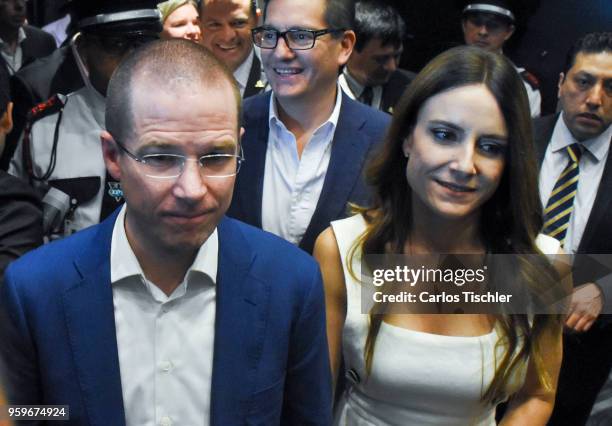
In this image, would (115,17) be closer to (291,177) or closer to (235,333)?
(291,177)

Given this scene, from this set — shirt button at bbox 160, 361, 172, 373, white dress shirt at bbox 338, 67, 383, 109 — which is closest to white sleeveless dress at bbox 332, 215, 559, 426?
shirt button at bbox 160, 361, 172, 373

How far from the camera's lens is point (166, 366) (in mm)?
1179

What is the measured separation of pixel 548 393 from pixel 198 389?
0.72m

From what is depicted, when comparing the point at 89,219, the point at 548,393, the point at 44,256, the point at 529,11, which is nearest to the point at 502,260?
the point at 548,393

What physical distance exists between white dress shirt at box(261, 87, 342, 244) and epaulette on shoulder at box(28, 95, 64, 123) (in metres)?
0.54

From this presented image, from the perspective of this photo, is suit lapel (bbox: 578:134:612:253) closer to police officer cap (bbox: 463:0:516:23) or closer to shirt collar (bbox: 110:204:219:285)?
police officer cap (bbox: 463:0:516:23)

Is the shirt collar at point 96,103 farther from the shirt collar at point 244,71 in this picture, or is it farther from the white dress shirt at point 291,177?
the shirt collar at point 244,71

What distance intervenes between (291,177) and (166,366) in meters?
0.92

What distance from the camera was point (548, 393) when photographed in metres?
1.52

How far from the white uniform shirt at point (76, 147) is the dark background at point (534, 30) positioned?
142 cm

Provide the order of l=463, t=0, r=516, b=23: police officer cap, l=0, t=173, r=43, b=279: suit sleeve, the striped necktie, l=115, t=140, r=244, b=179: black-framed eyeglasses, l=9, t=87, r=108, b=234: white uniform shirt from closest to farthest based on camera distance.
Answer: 1. l=115, t=140, r=244, b=179: black-framed eyeglasses
2. l=0, t=173, r=43, b=279: suit sleeve
3. l=9, t=87, r=108, b=234: white uniform shirt
4. the striped necktie
5. l=463, t=0, r=516, b=23: police officer cap

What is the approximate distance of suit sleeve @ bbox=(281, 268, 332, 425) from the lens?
4.06ft

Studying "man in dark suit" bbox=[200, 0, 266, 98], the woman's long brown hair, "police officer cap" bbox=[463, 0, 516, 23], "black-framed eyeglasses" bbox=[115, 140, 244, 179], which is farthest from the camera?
"police officer cap" bbox=[463, 0, 516, 23]

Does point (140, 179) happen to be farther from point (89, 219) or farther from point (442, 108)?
point (89, 219)
